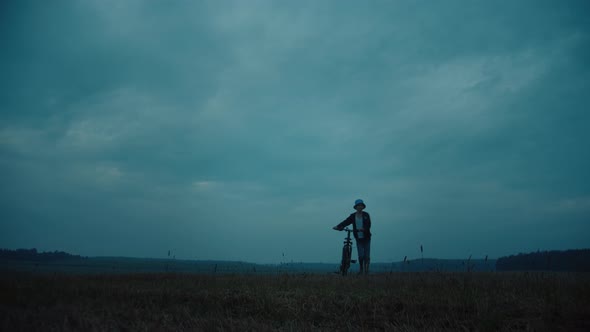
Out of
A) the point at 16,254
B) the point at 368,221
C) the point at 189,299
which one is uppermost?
the point at 368,221

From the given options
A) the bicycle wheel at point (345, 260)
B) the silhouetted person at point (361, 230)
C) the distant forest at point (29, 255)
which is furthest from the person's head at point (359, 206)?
the distant forest at point (29, 255)

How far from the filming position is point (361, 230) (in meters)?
12.2

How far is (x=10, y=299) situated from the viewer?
6133 mm

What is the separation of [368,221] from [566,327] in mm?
8199

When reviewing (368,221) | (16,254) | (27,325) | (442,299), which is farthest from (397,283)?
(16,254)

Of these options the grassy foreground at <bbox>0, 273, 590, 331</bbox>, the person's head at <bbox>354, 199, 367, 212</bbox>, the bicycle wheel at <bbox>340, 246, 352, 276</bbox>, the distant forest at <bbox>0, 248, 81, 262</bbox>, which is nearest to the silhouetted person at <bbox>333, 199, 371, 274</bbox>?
the person's head at <bbox>354, 199, 367, 212</bbox>

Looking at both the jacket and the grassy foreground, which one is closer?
the grassy foreground

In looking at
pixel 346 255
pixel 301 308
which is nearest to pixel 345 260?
pixel 346 255

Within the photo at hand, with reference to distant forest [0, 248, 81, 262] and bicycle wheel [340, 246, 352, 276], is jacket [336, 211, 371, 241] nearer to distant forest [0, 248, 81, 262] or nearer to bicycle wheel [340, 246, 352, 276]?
bicycle wheel [340, 246, 352, 276]

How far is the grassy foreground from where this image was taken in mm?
4547

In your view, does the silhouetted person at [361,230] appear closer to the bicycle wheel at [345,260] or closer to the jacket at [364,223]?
the jacket at [364,223]

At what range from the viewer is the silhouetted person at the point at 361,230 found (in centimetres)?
1215

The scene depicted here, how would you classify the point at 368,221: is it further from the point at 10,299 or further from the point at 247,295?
the point at 10,299

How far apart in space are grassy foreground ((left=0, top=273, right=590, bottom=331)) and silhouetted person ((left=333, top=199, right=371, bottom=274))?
4.76 m
